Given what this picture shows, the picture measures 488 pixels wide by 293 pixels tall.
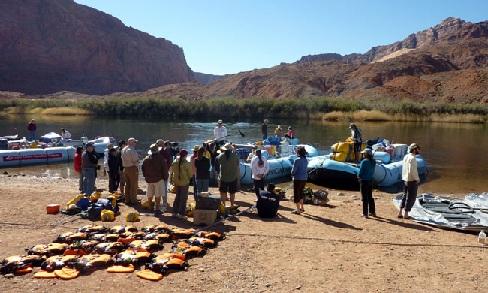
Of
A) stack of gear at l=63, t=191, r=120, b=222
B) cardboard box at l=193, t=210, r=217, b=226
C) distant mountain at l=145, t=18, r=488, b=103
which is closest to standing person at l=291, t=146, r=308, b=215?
cardboard box at l=193, t=210, r=217, b=226

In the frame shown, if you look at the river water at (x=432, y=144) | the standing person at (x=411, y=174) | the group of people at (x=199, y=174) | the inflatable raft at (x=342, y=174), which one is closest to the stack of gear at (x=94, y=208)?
the group of people at (x=199, y=174)

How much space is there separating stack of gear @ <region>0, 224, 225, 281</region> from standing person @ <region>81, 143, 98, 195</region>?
315cm

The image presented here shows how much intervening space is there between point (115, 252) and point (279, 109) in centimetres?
5228

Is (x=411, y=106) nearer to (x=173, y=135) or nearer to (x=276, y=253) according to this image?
(x=173, y=135)

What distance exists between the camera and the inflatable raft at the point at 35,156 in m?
20.7

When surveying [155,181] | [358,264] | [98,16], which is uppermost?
[98,16]

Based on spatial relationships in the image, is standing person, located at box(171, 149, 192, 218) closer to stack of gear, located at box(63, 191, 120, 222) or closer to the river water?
stack of gear, located at box(63, 191, 120, 222)

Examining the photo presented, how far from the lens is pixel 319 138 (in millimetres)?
34656

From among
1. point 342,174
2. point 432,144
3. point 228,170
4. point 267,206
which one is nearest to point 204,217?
point 267,206

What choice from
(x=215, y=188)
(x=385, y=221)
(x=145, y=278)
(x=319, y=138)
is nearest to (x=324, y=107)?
(x=319, y=138)

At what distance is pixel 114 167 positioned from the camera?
12.9 meters

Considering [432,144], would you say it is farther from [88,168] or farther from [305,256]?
[305,256]

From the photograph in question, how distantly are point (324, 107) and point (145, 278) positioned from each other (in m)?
53.2

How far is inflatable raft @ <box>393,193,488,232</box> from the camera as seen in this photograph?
401 inches
